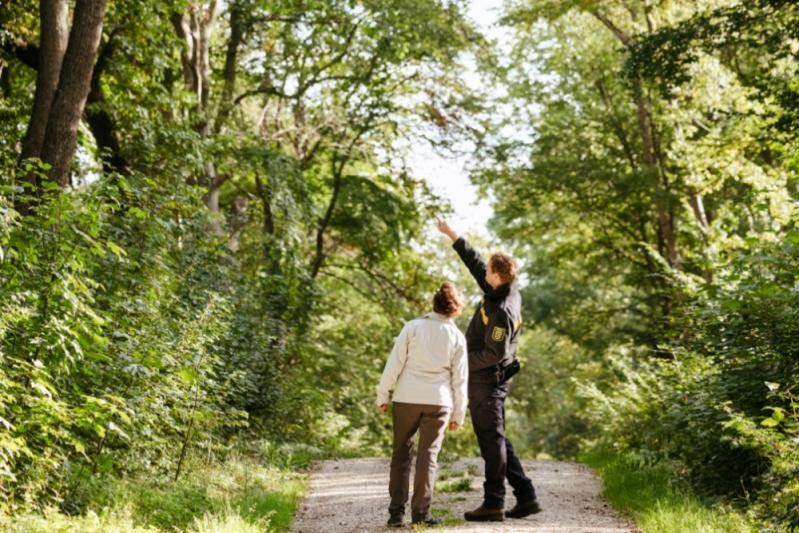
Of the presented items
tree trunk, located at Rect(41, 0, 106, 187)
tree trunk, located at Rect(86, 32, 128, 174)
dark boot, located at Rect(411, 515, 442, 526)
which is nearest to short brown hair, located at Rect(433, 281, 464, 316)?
dark boot, located at Rect(411, 515, 442, 526)

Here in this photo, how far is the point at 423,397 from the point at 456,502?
1926mm

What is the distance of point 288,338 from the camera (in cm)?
1505

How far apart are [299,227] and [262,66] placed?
197 inches

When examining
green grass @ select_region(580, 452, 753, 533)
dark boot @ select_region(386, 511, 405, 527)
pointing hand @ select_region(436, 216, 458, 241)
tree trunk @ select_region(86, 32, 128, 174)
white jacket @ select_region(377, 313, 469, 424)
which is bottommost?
dark boot @ select_region(386, 511, 405, 527)

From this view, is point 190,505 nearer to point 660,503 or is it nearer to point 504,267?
point 504,267

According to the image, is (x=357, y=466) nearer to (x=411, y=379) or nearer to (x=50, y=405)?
(x=411, y=379)

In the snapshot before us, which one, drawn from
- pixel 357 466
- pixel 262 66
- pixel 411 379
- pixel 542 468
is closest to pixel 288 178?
pixel 262 66

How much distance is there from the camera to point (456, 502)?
7.79 m

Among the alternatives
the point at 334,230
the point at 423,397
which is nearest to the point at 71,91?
the point at 423,397

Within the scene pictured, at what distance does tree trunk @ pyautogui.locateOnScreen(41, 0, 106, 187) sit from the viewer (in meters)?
8.77

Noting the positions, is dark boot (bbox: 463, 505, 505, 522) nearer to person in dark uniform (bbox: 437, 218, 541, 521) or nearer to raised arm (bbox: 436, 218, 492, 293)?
person in dark uniform (bbox: 437, 218, 541, 521)

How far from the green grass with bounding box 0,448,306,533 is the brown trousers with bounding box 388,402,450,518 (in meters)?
1.08

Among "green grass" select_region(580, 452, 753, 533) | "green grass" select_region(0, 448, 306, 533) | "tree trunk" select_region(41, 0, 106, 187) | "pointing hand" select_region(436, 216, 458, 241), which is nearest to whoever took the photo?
"green grass" select_region(0, 448, 306, 533)

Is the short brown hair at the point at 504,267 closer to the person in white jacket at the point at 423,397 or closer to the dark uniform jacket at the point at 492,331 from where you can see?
the dark uniform jacket at the point at 492,331
